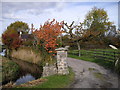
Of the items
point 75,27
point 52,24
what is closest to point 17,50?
point 52,24

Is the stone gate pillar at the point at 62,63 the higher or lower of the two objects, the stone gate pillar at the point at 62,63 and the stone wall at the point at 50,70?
the higher

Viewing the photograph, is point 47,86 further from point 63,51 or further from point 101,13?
point 101,13

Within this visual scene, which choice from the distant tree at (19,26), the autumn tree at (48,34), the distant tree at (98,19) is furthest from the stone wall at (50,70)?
the distant tree at (19,26)

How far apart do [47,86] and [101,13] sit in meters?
34.0

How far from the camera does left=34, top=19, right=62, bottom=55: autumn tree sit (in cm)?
1587

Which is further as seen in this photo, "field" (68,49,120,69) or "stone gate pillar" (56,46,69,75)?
"field" (68,49,120,69)

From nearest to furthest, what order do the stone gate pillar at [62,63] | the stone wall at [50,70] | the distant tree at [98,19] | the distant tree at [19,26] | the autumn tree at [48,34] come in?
the stone gate pillar at [62,63] → the stone wall at [50,70] → the autumn tree at [48,34] → the distant tree at [98,19] → the distant tree at [19,26]

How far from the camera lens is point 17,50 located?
75.3 ft

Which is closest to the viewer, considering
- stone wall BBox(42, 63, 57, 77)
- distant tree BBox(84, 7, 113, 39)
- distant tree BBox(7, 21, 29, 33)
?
stone wall BBox(42, 63, 57, 77)

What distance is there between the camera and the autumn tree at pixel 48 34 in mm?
15873

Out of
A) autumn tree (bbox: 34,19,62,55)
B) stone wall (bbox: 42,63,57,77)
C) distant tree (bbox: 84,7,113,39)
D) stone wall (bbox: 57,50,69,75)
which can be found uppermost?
distant tree (bbox: 84,7,113,39)

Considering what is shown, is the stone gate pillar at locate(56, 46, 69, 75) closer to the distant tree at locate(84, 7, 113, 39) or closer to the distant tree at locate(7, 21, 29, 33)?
the distant tree at locate(84, 7, 113, 39)

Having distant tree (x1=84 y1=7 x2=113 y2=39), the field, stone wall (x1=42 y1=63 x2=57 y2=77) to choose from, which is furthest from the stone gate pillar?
distant tree (x1=84 y1=7 x2=113 y2=39)

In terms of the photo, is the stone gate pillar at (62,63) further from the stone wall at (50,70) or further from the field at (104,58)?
the field at (104,58)
